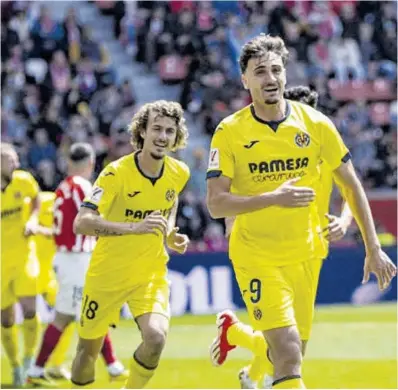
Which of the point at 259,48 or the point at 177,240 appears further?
the point at 177,240

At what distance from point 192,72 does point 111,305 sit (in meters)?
16.0

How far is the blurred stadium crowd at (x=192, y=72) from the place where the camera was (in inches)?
869

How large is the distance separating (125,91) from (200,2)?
3.29 metres

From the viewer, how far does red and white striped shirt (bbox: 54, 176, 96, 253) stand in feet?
37.6

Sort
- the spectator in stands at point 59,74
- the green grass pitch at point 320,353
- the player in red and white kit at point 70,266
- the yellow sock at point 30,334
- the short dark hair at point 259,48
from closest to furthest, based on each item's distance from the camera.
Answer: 1. the short dark hair at point 259,48
2. the green grass pitch at point 320,353
3. the player in red and white kit at point 70,266
4. the yellow sock at point 30,334
5. the spectator in stands at point 59,74

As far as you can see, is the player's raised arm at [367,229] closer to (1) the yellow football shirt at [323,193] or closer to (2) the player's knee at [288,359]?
(2) the player's knee at [288,359]

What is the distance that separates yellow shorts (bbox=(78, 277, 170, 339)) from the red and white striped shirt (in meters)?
2.62

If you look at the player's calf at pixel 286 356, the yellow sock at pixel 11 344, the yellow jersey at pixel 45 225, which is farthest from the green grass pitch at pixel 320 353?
the player's calf at pixel 286 356

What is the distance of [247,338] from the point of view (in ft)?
30.2

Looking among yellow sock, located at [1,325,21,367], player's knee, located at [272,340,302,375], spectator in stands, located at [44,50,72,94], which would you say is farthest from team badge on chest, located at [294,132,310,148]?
spectator in stands, located at [44,50,72,94]

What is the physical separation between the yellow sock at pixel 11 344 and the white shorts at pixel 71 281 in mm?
517

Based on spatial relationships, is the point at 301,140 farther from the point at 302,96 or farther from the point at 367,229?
the point at 302,96

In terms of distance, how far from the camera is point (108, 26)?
26031 millimetres

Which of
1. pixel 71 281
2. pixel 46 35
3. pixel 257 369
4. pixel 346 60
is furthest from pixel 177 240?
pixel 346 60
